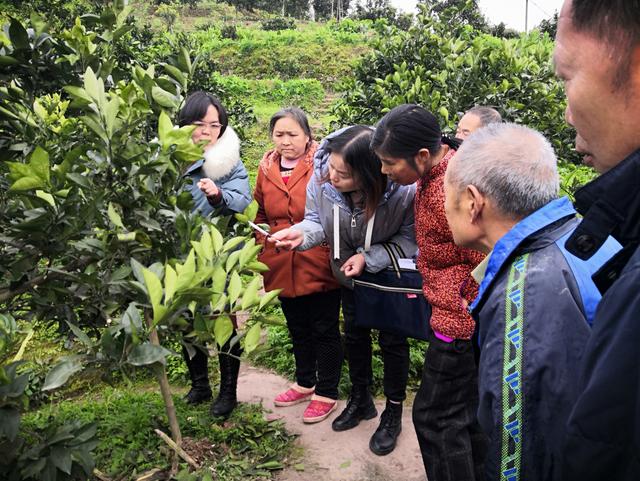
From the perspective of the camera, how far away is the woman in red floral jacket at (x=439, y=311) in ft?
7.53

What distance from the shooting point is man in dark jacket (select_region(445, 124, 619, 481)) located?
1211mm

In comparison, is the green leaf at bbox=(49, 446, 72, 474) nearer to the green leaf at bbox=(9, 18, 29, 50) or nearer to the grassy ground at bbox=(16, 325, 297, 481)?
the grassy ground at bbox=(16, 325, 297, 481)

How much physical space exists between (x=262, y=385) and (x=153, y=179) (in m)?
2.25

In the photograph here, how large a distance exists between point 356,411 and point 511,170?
219 cm

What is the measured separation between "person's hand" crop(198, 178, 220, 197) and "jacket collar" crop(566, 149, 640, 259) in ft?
7.23

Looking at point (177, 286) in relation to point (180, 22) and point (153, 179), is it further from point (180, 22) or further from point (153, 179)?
point (180, 22)

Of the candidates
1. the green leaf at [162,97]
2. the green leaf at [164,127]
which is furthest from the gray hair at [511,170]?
the green leaf at [162,97]

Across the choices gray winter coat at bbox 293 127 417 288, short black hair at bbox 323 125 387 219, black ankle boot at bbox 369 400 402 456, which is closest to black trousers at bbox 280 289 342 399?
gray winter coat at bbox 293 127 417 288

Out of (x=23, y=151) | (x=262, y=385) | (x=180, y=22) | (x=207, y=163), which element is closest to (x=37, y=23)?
(x=23, y=151)

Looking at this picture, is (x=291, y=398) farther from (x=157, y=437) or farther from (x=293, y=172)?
(x=293, y=172)

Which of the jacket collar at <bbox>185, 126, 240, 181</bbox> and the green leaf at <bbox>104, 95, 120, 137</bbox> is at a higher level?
the green leaf at <bbox>104, 95, 120, 137</bbox>

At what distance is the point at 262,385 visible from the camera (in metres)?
3.88

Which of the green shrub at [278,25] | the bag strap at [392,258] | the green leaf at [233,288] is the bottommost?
the bag strap at [392,258]

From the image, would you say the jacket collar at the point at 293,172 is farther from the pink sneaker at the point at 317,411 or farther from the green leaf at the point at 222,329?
the green leaf at the point at 222,329
